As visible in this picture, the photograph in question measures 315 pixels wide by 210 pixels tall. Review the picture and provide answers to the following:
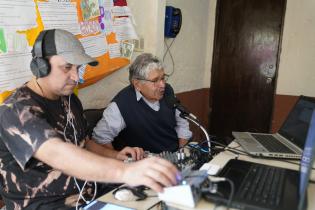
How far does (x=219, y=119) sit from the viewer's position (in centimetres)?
416

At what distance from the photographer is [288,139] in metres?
1.70

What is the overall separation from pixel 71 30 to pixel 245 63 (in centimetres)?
252

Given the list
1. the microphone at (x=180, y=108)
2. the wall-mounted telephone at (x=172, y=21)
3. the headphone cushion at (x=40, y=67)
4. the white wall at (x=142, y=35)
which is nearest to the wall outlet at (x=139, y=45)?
the white wall at (x=142, y=35)

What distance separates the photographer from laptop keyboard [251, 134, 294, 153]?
153 centimetres

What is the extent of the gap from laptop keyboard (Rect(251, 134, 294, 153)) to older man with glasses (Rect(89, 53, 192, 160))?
0.59 m

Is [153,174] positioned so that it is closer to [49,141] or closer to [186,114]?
[49,141]

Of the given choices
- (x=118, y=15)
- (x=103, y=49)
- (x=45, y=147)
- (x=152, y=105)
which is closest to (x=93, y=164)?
(x=45, y=147)

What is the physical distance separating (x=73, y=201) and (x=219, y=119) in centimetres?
307

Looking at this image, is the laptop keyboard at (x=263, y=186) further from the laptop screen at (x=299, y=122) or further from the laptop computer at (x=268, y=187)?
the laptop screen at (x=299, y=122)

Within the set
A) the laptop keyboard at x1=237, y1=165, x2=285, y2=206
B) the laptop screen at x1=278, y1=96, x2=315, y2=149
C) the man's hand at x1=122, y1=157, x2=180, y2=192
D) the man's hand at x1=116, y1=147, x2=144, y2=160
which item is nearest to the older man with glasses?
the man's hand at x1=116, y1=147, x2=144, y2=160

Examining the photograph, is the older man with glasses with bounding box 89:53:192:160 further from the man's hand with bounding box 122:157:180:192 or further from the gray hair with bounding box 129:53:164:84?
the man's hand with bounding box 122:157:180:192

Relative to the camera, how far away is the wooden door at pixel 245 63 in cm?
366

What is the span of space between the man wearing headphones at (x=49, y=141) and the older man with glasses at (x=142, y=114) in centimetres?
45

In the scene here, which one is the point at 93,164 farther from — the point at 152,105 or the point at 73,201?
the point at 152,105
